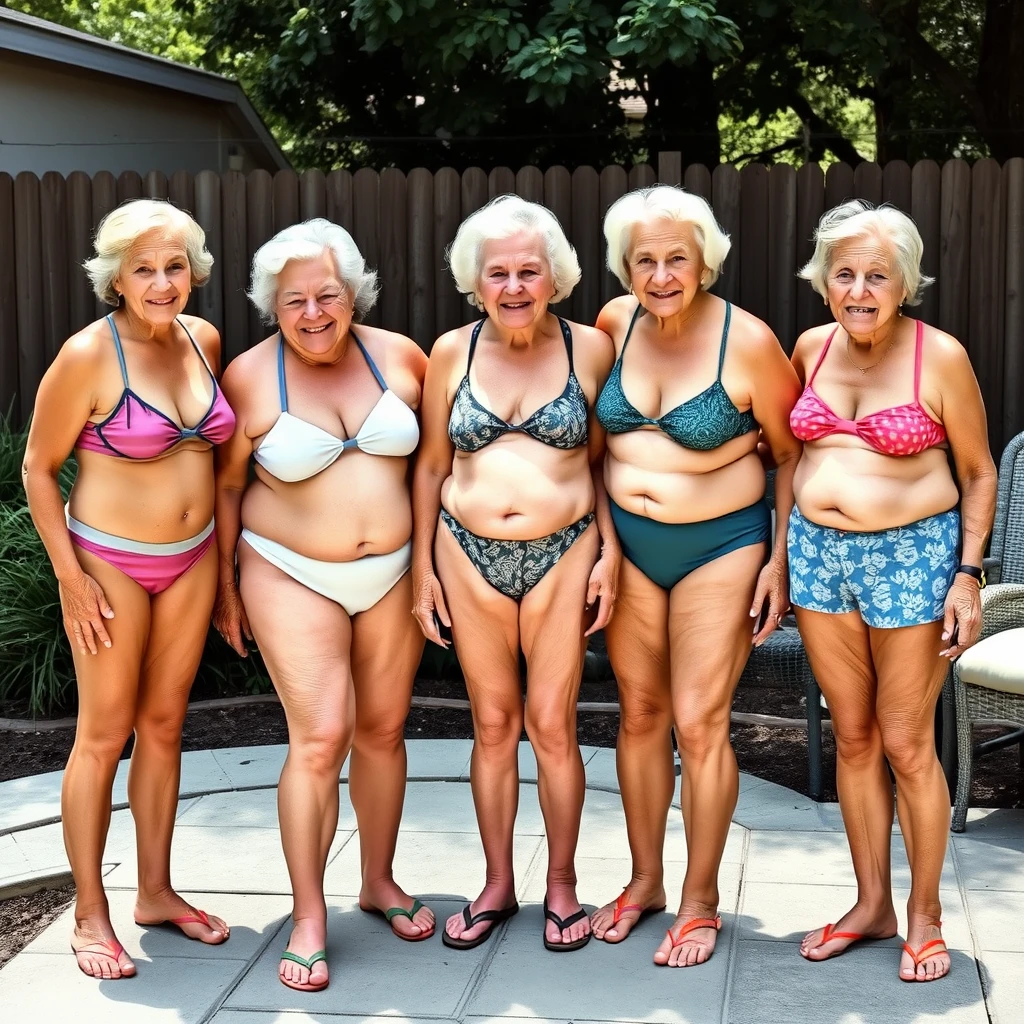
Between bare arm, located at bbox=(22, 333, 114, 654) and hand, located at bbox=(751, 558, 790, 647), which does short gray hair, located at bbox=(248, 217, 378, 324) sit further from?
hand, located at bbox=(751, 558, 790, 647)

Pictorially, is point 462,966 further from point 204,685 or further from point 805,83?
point 805,83

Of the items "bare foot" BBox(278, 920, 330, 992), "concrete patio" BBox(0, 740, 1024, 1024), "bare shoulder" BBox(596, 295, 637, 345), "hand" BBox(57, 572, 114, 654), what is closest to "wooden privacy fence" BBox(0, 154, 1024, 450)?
"concrete patio" BBox(0, 740, 1024, 1024)

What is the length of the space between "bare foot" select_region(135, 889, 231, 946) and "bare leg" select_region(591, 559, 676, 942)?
3.58 feet

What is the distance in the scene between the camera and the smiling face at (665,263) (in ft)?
11.5

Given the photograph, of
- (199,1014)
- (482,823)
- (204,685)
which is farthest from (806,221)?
(199,1014)

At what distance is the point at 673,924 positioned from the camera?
147 inches

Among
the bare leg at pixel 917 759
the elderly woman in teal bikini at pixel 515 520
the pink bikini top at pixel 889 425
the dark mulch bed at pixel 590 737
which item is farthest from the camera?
the dark mulch bed at pixel 590 737

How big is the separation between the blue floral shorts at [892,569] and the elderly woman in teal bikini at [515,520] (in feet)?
1.96

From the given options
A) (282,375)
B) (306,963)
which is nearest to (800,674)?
(306,963)

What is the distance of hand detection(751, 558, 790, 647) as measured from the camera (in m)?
3.59

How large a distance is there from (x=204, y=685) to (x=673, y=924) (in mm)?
3433

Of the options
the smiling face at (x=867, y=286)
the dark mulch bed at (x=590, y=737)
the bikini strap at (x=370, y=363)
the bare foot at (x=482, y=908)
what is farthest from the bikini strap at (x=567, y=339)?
the dark mulch bed at (x=590, y=737)

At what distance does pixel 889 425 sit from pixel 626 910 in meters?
1.55

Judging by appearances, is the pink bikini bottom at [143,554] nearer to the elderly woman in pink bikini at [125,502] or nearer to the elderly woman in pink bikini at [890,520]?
the elderly woman in pink bikini at [125,502]
